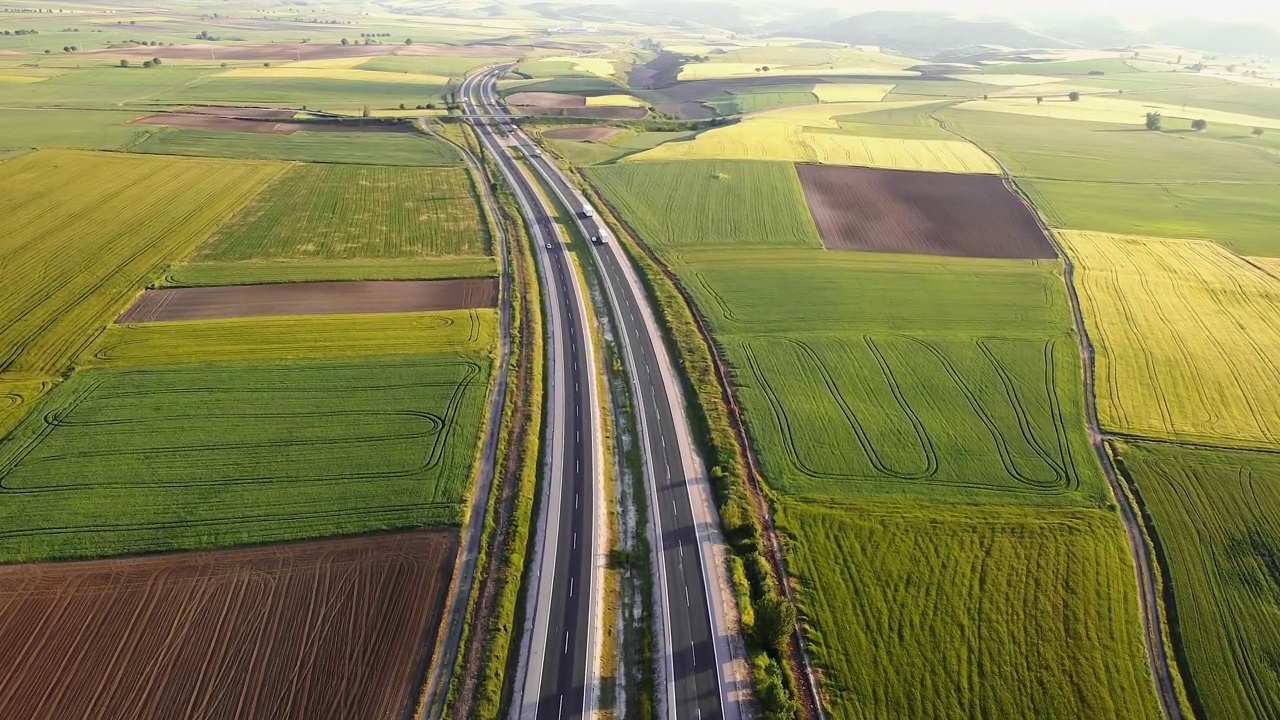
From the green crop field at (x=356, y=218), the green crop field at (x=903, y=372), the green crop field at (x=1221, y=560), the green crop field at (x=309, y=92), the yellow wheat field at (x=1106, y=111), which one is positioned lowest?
the green crop field at (x=1221, y=560)

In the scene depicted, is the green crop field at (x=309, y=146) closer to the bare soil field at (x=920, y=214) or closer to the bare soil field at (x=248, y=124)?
the bare soil field at (x=248, y=124)

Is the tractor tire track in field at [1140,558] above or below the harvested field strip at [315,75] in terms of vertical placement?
below

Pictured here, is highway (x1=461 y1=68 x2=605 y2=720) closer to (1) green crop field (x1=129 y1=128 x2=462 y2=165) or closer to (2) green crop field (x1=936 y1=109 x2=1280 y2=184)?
(1) green crop field (x1=129 y1=128 x2=462 y2=165)

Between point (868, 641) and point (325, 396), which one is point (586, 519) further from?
point (325, 396)

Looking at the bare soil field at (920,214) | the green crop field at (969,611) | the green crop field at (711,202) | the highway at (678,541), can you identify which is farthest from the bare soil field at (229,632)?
the bare soil field at (920,214)

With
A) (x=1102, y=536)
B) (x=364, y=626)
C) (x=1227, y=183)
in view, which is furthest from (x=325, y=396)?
(x=1227, y=183)
